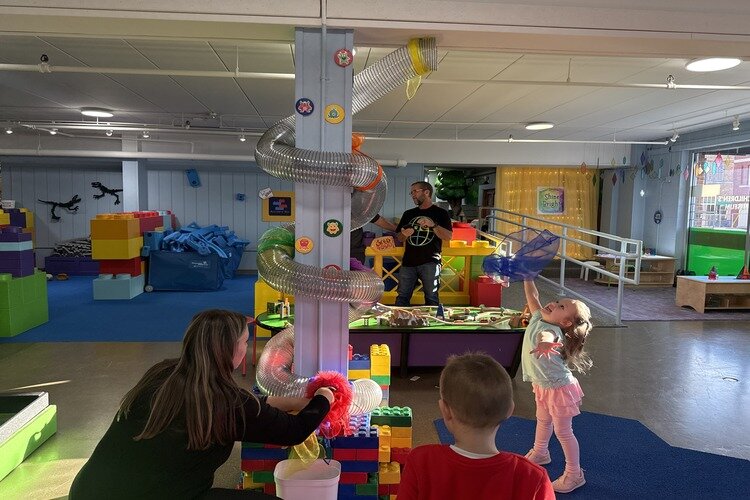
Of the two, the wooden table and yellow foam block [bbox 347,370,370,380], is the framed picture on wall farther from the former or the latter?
the wooden table

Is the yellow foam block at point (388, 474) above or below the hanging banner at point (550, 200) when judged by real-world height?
below

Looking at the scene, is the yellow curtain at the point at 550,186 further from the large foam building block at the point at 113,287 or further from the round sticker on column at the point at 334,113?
the round sticker on column at the point at 334,113

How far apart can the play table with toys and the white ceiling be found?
7.78 ft

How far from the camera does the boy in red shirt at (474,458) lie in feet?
4.59

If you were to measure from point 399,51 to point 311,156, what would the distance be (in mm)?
759

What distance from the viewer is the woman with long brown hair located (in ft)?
5.53

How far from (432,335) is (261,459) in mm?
2421

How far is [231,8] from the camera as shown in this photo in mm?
2619

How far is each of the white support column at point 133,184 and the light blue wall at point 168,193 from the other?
0.48 meters

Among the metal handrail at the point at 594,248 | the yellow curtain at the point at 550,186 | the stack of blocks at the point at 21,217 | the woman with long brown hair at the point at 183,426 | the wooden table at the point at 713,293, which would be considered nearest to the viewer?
the woman with long brown hair at the point at 183,426

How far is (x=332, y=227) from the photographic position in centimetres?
278

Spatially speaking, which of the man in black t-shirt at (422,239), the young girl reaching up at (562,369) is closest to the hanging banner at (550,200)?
the man in black t-shirt at (422,239)

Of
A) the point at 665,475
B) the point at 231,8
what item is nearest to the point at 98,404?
the point at 231,8

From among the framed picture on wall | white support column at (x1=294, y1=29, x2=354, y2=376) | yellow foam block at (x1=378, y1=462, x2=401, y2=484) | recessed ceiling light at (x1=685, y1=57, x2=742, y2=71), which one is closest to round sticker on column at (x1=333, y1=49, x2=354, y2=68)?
white support column at (x1=294, y1=29, x2=354, y2=376)
